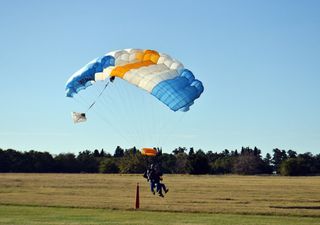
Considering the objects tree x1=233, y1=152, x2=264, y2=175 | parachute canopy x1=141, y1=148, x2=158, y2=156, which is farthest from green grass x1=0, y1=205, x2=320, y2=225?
tree x1=233, y1=152, x2=264, y2=175

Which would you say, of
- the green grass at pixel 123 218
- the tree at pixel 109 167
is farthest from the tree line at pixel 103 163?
the green grass at pixel 123 218

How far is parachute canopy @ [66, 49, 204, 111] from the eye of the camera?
2900 cm

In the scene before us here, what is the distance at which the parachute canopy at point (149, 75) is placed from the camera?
29.0 metres

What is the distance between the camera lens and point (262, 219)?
2820 cm

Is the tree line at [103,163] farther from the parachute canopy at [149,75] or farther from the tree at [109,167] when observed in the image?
the parachute canopy at [149,75]

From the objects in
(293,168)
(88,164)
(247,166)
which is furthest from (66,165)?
(293,168)

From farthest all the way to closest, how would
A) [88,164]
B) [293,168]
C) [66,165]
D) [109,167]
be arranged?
[88,164], [66,165], [109,167], [293,168]

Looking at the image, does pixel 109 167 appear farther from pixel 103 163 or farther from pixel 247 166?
pixel 247 166

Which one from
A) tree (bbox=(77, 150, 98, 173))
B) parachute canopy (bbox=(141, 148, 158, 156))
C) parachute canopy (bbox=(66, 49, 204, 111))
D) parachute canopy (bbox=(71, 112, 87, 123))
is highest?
tree (bbox=(77, 150, 98, 173))

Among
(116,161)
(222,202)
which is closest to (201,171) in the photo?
(116,161)

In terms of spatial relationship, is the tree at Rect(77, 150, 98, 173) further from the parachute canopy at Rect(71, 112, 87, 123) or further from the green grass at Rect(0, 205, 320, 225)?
the parachute canopy at Rect(71, 112, 87, 123)

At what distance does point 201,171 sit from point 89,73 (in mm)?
105653

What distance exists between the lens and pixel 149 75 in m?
29.3

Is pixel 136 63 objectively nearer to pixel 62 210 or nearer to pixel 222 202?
Result: pixel 62 210
